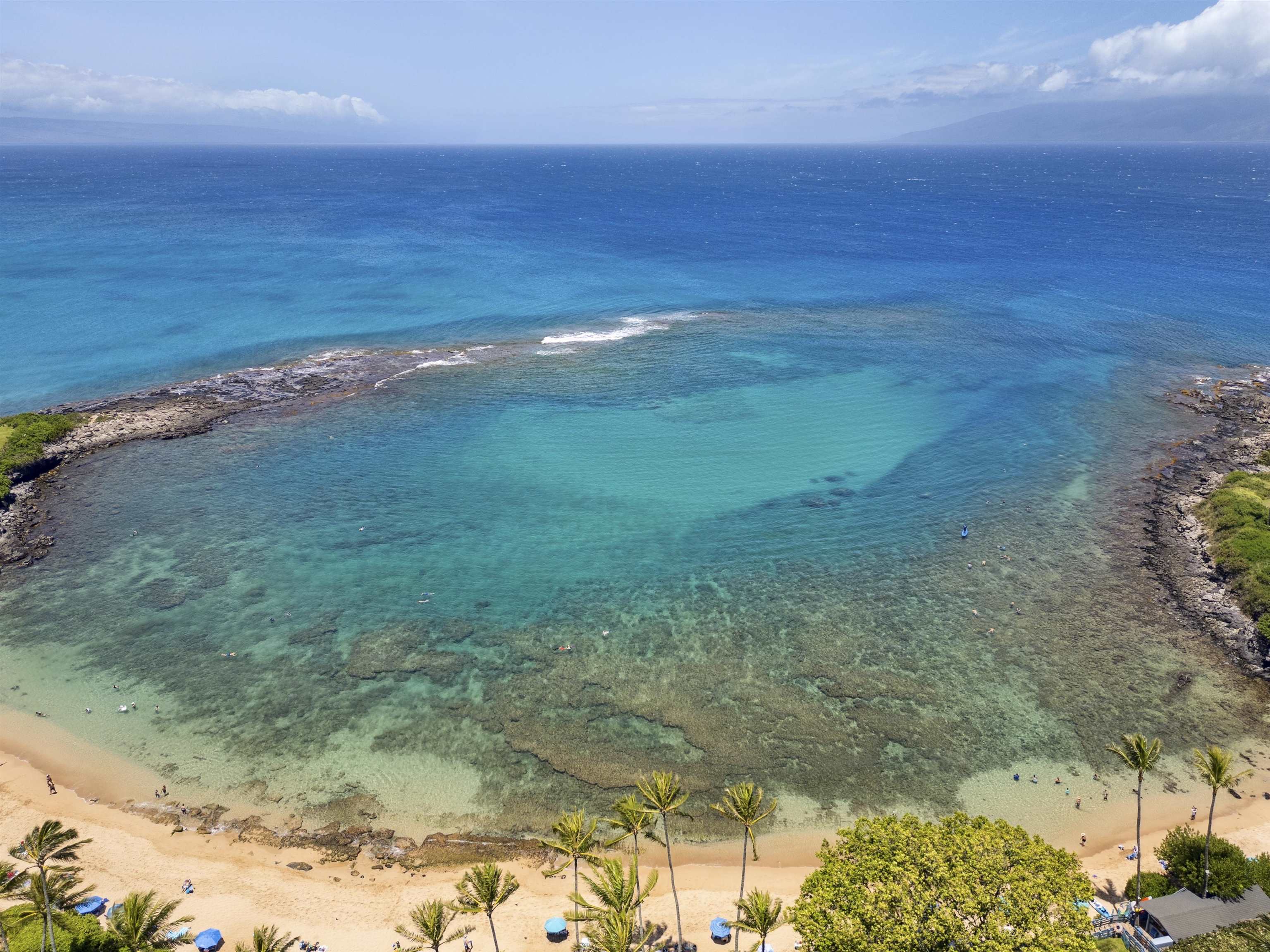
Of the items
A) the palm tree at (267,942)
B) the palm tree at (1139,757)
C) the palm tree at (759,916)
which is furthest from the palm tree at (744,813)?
the palm tree at (267,942)

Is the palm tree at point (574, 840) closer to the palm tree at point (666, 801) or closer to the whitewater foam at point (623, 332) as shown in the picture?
the palm tree at point (666, 801)

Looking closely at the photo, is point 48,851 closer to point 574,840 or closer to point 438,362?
point 574,840

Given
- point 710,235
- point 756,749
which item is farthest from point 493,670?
point 710,235

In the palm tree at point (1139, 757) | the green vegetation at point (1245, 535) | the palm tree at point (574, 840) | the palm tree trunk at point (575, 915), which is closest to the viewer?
the palm tree at point (574, 840)

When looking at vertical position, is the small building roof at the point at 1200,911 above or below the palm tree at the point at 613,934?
below

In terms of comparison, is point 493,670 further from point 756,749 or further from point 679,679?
point 756,749

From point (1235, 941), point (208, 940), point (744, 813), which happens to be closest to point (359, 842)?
point (208, 940)

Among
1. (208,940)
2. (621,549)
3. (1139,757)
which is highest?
(1139,757)
